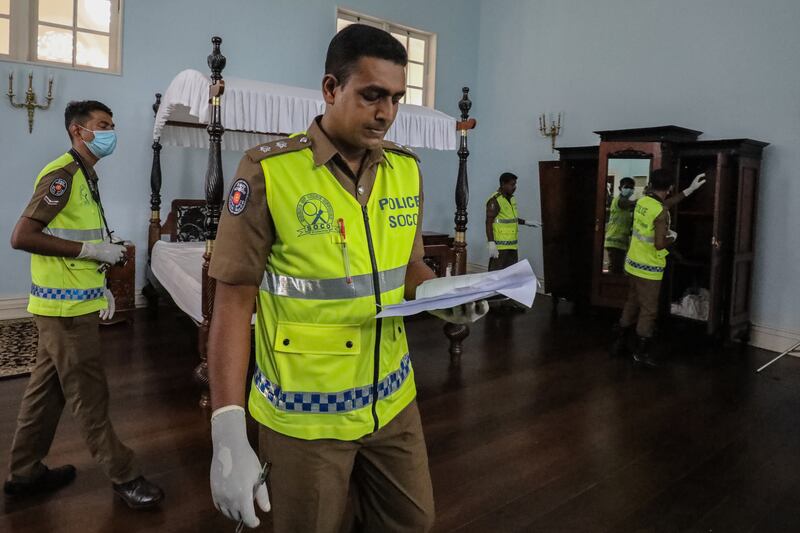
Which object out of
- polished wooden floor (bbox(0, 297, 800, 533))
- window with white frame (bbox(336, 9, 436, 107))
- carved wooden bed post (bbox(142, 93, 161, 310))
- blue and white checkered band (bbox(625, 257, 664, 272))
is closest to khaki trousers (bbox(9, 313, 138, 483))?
polished wooden floor (bbox(0, 297, 800, 533))

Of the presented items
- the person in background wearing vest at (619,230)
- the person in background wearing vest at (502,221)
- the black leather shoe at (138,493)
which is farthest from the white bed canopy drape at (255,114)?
the black leather shoe at (138,493)

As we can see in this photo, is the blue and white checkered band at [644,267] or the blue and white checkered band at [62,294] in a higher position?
the blue and white checkered band at [644,267]

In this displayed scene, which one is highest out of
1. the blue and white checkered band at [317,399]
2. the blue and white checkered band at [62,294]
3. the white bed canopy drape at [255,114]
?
the white bed canopy drape at [255,114]

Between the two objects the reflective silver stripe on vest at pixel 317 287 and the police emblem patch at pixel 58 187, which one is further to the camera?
the police emblem patch at pixel 58 187

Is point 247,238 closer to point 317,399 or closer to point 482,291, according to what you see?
point 317,399

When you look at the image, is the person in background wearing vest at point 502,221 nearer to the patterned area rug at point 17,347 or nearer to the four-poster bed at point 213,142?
the four-poster bed at point 213,142

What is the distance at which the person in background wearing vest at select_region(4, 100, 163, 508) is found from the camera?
2.10 metres

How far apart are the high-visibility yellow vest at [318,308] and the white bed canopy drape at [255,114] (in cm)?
335

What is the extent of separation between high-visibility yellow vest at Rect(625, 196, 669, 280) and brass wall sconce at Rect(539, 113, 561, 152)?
98.8 inches

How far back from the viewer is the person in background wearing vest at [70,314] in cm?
210

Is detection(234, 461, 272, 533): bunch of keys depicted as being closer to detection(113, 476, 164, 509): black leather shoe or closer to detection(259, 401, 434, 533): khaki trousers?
detection(259, 401, 434, 533): khaki trousers

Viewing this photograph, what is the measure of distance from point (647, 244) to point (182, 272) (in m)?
3.43

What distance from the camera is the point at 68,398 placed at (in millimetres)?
Answer: 2117

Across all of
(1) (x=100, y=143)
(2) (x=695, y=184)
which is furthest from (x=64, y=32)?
(2) (x=695, y=184)
